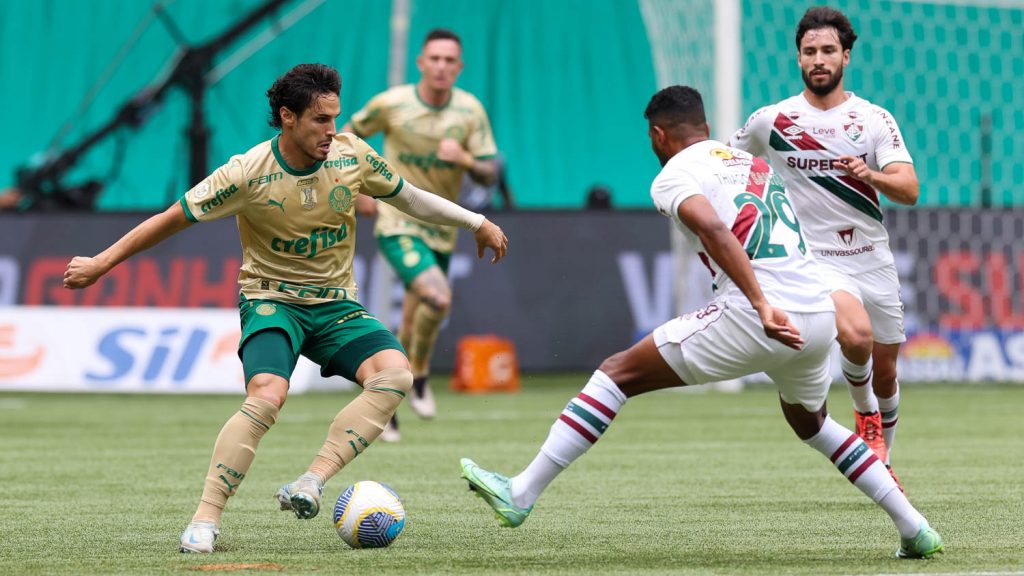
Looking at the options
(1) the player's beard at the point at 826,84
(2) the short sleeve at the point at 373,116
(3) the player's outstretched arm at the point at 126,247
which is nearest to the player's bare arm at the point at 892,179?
(1) the player's beard at the point at 826,84

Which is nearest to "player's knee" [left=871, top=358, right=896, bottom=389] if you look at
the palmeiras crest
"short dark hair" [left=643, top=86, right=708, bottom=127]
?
"short dark hair" [left=643, top=86, right=708, bottom=127]

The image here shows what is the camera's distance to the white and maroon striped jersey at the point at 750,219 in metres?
5.62

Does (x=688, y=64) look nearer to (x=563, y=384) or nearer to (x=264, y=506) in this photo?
(x=563, y=384)

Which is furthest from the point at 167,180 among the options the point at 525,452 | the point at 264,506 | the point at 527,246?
the point at 264,506

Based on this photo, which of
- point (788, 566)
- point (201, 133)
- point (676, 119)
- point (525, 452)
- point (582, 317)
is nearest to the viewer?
point (788, 566)

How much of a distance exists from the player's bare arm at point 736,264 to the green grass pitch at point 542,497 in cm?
78

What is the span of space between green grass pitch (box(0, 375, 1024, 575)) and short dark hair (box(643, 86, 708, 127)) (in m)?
1.52

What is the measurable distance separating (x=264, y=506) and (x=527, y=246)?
8.73 m

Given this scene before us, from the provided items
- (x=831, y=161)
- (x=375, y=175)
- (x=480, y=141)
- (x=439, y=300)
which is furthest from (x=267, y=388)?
(x=480, y=141)

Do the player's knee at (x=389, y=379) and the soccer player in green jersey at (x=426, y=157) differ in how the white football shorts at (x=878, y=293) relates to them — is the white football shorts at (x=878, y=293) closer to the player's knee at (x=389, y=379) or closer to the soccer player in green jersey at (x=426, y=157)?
the player's knee at (x=389, y=379)

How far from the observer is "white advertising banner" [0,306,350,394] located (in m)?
14.9

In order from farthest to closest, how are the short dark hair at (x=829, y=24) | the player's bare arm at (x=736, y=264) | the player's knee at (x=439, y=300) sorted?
the player's knee at (x=439, y=300)
the short dark hair at (x=829, y=24)
the player's bare arm at (x=736, y=264)

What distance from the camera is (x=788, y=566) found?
5.46 meters

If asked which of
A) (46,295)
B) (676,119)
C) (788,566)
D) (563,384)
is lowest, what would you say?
(563,384)
